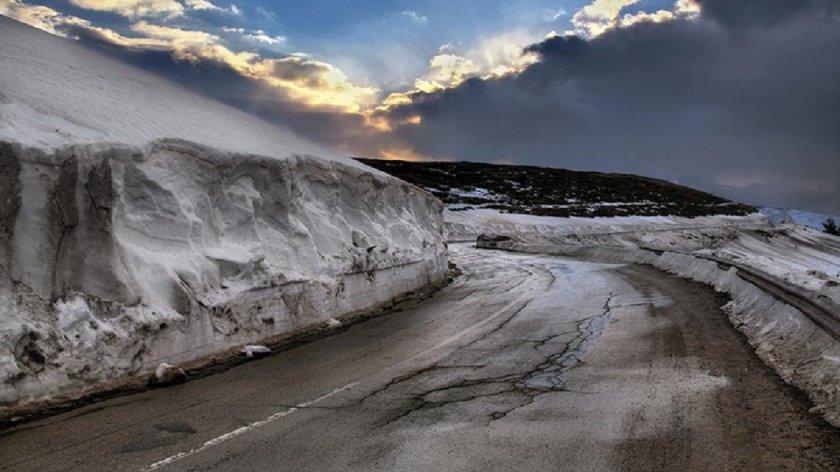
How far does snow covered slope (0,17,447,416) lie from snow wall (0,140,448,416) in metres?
0.02

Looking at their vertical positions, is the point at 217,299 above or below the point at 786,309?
below

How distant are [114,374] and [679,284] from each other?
1358 cm

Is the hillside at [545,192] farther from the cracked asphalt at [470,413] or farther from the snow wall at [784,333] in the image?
the cracked asphalt at [470,413]

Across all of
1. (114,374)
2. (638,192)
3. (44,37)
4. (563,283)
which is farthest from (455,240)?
(638,192)

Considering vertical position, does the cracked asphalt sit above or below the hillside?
below

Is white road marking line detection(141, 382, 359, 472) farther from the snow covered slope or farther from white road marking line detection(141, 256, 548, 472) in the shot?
the snow covered slope

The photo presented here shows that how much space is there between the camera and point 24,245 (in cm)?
646

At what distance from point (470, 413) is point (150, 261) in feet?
15.2

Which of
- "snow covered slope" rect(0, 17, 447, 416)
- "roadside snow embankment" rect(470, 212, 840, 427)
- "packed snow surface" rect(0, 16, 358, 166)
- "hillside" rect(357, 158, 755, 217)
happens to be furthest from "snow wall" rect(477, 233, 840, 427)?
"hillside" rect(357, 158, 755, 217)

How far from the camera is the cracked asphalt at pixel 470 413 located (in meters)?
4.48

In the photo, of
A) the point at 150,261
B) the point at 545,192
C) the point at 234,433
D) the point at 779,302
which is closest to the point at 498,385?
the point at 234,433

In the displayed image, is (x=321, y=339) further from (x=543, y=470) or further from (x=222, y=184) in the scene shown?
(x=543, y=470)

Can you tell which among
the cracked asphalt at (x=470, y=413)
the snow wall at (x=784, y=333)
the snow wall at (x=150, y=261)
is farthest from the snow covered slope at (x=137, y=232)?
the snow wall at (x=784, y=333)

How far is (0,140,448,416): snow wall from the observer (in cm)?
621
